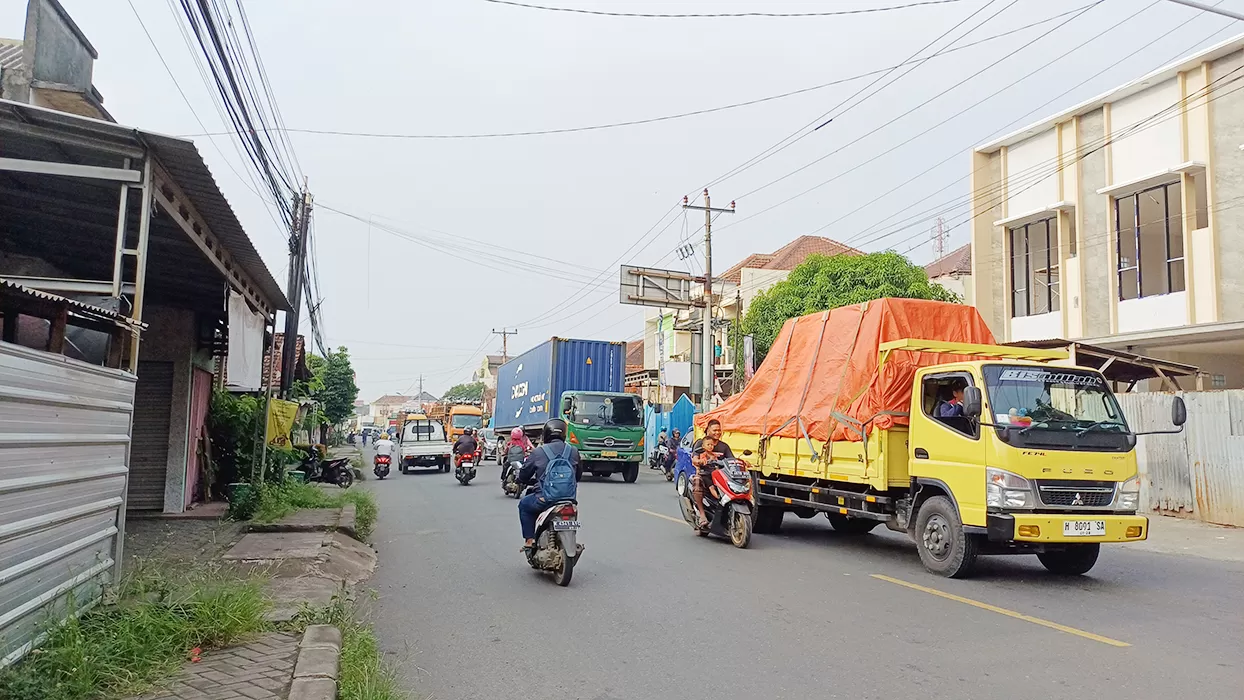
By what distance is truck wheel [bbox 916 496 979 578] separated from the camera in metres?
7.98

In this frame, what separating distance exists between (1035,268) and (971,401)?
52.9 feet

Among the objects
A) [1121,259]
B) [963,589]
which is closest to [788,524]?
[963,589]

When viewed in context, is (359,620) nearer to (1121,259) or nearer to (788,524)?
(788,524)

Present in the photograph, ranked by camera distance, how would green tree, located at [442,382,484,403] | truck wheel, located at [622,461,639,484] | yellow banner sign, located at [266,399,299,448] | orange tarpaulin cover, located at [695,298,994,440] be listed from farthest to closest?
green tree, located at [442,382,484,403], truck wheel, located at [622,461,639,484], yellow banner sign, located at [266,399,299,448], orange tarpaulin cover, located at [695,298,994,440]

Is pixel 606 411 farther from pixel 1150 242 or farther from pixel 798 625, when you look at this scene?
pixel 798 625

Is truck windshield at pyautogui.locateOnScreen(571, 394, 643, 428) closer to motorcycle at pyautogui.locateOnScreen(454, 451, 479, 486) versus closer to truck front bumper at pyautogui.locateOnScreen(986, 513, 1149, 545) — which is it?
motorcycle at pyautogui.locateOnScreen(454, 451, 479, 486)

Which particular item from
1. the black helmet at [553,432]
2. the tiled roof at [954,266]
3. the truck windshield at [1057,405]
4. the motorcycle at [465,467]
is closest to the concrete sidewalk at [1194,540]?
the truck windshield at [1057,405]

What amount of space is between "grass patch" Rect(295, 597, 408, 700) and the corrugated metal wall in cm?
147

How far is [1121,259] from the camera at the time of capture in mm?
19453

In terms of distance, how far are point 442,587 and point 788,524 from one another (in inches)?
261

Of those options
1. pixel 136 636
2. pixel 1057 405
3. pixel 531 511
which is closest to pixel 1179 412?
pixel 1057 405

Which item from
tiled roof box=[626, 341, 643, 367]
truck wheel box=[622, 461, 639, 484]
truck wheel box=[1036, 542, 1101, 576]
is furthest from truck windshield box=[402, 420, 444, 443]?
tiled roof box=[626, 341, 643, 367]

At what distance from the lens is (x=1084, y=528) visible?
7.62 m

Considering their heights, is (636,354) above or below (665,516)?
above
